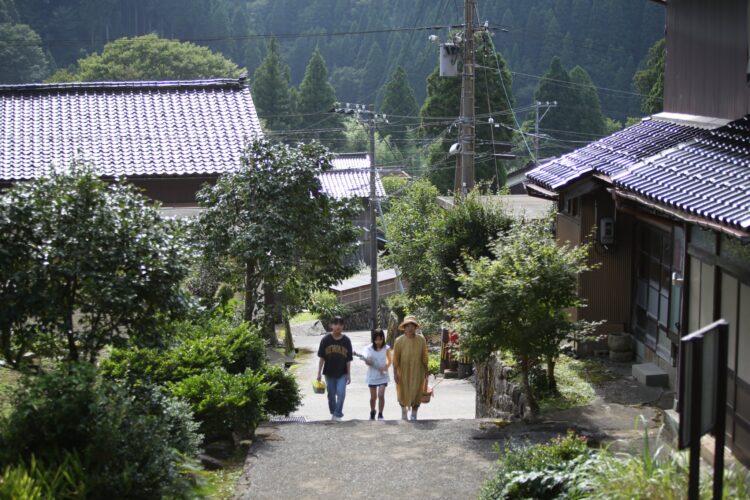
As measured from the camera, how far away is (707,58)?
1277cm

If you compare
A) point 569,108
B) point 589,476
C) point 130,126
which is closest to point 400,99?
point 569,108

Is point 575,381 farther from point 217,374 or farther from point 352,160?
point 352,160

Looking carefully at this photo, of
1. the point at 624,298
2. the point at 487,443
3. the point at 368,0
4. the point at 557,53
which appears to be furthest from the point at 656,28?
the point at 487,443

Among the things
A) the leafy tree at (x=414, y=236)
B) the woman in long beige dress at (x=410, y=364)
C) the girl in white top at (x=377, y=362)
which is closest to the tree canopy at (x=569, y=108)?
the leafy tree at (x=414, y=236)

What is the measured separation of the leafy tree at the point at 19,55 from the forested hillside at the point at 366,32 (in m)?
0.15

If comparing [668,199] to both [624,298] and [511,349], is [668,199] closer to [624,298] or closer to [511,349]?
[511,349]

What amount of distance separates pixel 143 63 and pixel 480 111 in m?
29.1

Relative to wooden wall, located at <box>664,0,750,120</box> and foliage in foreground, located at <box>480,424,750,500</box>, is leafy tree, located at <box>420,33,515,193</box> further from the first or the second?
foliage in foreground, located at <box>480,424,750,500</box>

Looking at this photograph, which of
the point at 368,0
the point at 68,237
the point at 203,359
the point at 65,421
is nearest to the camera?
the point at 65,421

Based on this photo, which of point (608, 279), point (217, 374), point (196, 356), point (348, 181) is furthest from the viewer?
point (348, 181)

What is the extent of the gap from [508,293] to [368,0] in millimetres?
94705

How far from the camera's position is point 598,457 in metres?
7.48

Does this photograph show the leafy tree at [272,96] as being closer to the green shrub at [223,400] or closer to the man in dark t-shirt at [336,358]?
the man in dark t-shirt at [336,358]

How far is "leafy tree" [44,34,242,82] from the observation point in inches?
2425
